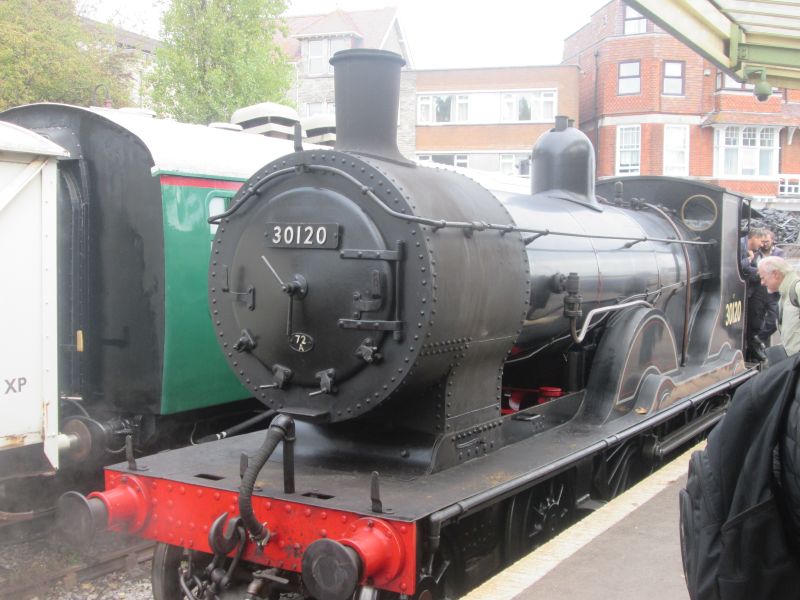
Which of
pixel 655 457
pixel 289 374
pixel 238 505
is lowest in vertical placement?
pixel 655 457

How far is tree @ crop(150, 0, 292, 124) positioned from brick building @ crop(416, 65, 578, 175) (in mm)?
13556

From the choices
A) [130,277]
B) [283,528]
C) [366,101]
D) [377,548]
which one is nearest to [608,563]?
[377,548]

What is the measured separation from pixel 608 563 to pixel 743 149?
30339 mm

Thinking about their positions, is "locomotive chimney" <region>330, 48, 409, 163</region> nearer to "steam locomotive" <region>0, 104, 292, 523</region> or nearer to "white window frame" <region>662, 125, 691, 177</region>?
"steam locomotive" <region>0, 104, 292, 523</region>

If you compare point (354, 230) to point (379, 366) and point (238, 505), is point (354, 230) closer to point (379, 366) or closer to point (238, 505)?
point (379, 366)

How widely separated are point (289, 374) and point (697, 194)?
4.97 meters

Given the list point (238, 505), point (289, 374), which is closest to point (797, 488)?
point (238, 505)

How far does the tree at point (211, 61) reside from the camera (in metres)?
17.8

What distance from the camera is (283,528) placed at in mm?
3410

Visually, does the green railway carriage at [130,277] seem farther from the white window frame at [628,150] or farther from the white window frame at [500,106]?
the white window frame at [628,150]

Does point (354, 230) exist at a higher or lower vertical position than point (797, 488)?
higher

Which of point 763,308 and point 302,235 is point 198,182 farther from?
point 763,308

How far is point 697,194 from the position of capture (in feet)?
24.3

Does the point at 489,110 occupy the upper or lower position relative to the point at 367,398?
upper
